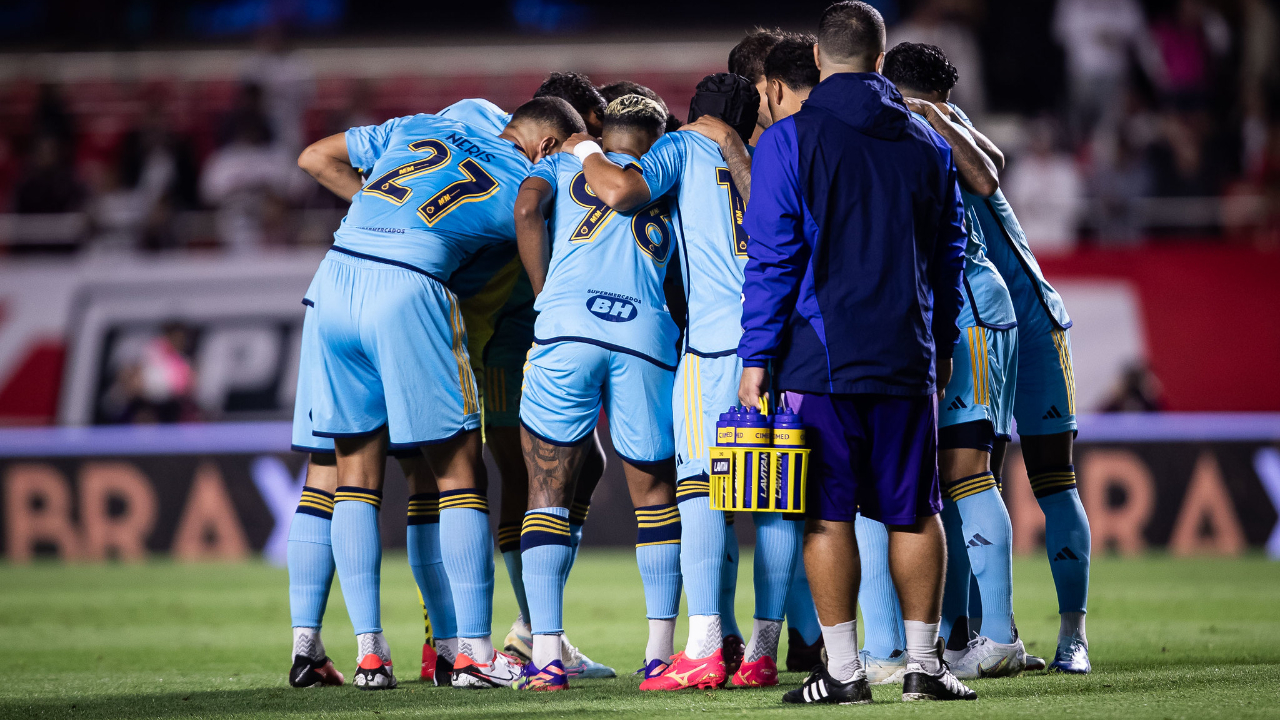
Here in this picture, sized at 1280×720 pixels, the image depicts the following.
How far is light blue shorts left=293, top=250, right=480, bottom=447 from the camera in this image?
5.47 meters

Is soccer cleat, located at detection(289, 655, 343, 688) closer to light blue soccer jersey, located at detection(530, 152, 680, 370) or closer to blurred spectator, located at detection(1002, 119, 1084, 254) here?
light blue soccer jersey, located at detection(530, 152, 680, 370)

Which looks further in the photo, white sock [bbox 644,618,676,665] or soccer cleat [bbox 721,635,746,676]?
soccer cleat [bbox 721,635,746,676]

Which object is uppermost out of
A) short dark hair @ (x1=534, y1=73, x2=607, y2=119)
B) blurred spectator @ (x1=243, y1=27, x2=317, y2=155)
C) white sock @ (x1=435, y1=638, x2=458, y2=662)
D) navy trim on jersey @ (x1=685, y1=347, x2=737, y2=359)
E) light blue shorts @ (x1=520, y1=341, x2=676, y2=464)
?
blurred spectator @ (x1=243, y1=27, x2=317, y2=155)

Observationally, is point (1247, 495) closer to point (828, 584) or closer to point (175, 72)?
point (828, 584)

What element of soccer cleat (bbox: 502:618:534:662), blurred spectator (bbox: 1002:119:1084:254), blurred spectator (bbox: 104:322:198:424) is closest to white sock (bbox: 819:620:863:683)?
soccer cleat (bbox: 502:618:534:662)

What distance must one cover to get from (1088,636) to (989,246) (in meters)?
2.32

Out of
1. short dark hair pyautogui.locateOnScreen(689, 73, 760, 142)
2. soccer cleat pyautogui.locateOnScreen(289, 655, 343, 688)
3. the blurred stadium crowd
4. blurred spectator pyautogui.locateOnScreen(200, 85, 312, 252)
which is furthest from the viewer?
blurred spectator pyautogui.locateOnScreen(200, 85, 312, 252)

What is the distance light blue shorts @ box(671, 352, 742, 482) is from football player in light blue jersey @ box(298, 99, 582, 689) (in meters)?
0.87

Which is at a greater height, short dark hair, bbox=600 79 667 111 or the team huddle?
short dark hair, bbox=600 79 667 111

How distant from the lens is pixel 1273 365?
13664mm

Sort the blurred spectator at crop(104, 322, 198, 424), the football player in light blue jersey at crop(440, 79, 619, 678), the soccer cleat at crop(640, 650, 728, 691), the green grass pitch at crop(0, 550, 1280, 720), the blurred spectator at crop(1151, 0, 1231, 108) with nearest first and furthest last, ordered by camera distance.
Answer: the green grass pitch at crop(0, 550, 1280, 720), the soccer cleat at crop(640, 650, 728, 691), the football player in light blue jersey at crop(440, 79, 619, 678), the blurred spectator at crop(104, 322, 198, 424), the blurred spectator at crop(1151, 0, 1231, 108)

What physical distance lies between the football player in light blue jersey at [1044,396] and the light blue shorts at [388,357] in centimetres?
223

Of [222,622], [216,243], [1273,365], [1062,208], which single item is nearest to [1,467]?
[216,243]

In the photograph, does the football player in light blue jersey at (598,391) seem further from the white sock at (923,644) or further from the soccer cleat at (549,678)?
Result: the white sock at (923,644)
